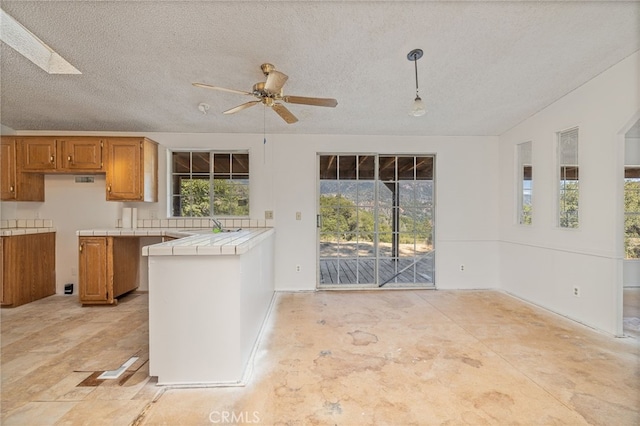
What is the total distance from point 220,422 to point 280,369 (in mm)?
568

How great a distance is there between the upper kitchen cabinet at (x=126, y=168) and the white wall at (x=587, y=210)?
5177 millimetres

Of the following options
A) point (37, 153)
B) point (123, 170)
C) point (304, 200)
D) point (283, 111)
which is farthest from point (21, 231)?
point (283, 111)

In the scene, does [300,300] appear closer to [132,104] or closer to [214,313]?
[214,313]

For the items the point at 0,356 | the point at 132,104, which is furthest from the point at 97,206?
the point at 0,356

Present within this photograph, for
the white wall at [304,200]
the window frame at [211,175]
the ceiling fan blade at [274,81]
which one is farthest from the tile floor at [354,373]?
the ceiling fan blade at [274,81]

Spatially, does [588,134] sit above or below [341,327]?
above

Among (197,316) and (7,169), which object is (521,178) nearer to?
(197,316)

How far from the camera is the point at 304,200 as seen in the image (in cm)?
414

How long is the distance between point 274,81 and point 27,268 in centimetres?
408

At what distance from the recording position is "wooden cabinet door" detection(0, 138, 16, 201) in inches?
138

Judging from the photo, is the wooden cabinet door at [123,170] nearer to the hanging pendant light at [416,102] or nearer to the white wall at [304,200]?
the white wall at [304,200]

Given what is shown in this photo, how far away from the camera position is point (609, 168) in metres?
2.68

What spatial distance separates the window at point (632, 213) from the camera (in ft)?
13.9

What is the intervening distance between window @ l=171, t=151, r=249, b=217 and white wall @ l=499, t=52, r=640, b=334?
157 inches
